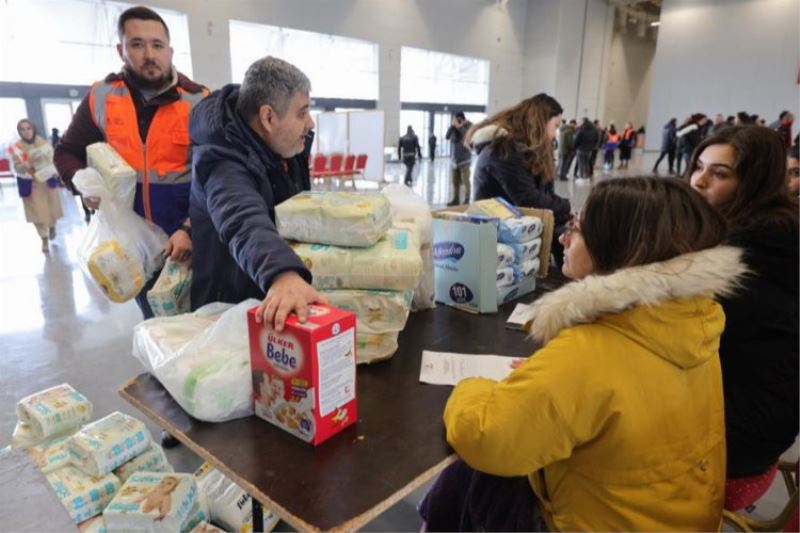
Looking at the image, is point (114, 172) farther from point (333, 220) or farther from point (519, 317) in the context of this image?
point (519, 317)

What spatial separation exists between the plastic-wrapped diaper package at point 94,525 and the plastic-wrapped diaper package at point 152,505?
0.05 m

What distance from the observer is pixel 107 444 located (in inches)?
58.2

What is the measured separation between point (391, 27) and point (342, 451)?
563 inches

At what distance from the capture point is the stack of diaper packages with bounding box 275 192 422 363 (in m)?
1.22

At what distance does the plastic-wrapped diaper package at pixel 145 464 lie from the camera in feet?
4.92

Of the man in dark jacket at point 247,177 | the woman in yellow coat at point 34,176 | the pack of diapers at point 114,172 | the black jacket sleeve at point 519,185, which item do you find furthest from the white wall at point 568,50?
the man in dark jacket at point 247,177

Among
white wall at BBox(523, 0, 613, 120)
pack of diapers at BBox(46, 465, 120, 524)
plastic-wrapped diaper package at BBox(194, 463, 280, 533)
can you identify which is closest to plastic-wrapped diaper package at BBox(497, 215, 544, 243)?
plastic-wrapped diaper package at BBox(194, 463, 280, 533)

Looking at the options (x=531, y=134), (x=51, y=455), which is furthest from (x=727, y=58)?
(x=51, y=455)

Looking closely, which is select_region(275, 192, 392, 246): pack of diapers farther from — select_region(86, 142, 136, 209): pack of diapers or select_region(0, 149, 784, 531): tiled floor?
select_region(86, 142, 136, 209): pack of diapers

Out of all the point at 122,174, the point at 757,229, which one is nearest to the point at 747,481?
the point at 757,229

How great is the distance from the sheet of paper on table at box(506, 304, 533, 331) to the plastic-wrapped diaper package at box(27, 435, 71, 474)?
1369 millimetres

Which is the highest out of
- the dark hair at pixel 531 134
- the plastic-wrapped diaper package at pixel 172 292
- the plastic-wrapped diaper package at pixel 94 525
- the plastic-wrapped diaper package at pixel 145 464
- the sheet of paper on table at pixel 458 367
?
the dark hair at pixel 531 134

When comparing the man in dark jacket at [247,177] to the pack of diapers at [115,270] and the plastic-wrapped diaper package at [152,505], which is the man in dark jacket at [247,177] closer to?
the pack of diapers at [115,270]

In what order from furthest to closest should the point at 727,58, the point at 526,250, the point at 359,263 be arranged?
the point at 727,58 → the point at 526,250 → the point at 359,263
